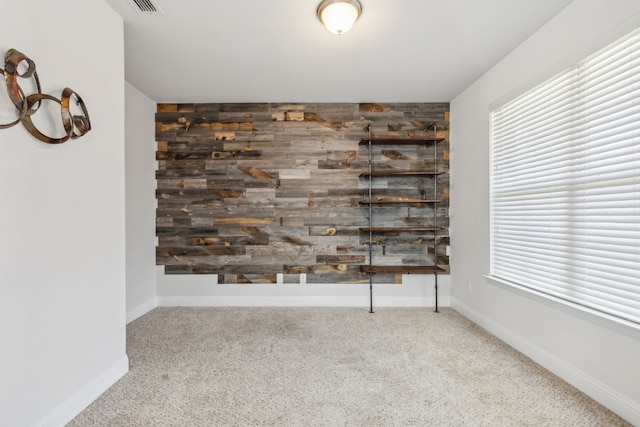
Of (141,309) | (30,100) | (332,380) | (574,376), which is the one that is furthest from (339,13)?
(141,309)

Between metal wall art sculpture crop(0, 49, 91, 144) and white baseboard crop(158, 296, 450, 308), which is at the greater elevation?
metal wall art sculpture crop(0, 49, 91, 144)

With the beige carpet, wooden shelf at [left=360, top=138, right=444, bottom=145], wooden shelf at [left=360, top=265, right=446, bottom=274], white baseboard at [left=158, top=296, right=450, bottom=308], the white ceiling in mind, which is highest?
the white ceiling

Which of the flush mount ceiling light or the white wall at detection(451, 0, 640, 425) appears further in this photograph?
the flush mount ceiling light

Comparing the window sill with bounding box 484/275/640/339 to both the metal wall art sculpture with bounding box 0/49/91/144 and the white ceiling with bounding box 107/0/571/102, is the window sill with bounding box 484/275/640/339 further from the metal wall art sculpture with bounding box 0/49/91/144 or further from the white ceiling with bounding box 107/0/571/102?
the metal wall art sculpture with bounding box 0/49/91/144

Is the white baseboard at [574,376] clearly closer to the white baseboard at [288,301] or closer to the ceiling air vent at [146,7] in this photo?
the white baseboard at [288,301]

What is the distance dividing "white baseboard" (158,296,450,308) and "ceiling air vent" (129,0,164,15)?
302 centimetres

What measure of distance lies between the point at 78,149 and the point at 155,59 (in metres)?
1.38

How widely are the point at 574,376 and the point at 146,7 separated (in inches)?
152

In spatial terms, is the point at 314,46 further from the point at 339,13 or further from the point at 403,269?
the point at 403,269

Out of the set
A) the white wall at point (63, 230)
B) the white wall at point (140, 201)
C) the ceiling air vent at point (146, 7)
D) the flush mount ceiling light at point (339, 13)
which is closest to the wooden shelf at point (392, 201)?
the flush mount ceiling light at point (339, 13)

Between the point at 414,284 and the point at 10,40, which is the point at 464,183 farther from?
the point at 10,40

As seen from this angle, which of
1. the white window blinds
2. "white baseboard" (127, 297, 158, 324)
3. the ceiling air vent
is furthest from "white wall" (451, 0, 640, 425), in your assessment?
"white baseboard" (127, 297, 158, 324)

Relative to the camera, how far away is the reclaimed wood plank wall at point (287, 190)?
370cm

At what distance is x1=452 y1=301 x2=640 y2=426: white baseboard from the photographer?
163 cm
